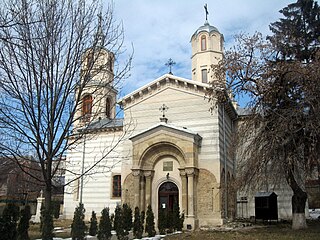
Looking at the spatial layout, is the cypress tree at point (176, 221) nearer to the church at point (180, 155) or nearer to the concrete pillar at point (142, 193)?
the church at point (180, 155)

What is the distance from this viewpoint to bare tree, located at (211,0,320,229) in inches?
585

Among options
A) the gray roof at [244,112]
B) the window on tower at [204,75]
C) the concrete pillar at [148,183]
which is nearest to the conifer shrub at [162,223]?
the concrete pillar at [148,183]

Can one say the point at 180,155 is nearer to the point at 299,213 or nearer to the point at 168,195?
the point at 168,195

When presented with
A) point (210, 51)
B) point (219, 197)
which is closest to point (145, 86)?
point (219, 197)

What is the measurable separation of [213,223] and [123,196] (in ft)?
21.4

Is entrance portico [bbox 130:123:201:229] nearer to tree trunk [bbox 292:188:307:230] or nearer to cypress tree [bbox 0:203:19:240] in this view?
tree trunk [bbox 292:188:307:230]

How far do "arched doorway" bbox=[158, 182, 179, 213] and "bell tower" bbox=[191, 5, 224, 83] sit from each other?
47.8 feet

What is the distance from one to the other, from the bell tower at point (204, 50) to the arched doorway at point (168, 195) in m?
14.6

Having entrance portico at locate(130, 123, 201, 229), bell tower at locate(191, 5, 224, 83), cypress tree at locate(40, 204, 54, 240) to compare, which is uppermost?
bell tower at locate(191, 5, 224, 83)

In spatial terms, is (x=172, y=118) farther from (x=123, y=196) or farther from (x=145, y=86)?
(x=123, y=196)

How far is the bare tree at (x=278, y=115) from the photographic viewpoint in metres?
14.9

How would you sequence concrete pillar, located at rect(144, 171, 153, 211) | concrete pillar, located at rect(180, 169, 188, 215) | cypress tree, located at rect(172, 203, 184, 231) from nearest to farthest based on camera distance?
cypress tree, located at rect(172, 203, 184, 231) < concrete pillar, located at rect(180, 169, 188, 215) < concrete pillar, located at rect(144, 171, 153, 211)

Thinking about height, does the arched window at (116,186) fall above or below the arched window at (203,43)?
below

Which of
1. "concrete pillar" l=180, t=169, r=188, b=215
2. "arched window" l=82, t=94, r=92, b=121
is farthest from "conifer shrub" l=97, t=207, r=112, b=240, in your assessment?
"concrete pillar" l=180, t=169, r=188, b=215
